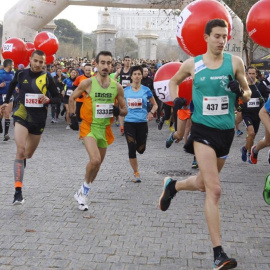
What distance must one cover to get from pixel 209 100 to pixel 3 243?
7.71 feet

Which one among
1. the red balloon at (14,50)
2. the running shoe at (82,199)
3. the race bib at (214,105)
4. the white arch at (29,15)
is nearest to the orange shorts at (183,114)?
the running shoe at (82,199)

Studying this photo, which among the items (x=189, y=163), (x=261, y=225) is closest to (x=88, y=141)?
(x=261, y=225)

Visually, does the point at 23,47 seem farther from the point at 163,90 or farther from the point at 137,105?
the point at 163,90

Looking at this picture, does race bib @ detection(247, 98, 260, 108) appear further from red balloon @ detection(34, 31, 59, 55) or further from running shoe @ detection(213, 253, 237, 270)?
red balloon @ detection(34, 31, 59, 55)

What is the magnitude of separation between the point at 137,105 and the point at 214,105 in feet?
12.1

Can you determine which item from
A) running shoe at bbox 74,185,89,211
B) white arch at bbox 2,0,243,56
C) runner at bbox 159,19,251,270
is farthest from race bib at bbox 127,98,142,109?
white arch at bbox 2,0,243,56

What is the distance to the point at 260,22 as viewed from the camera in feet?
25.2

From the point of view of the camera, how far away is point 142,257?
4.69 metres

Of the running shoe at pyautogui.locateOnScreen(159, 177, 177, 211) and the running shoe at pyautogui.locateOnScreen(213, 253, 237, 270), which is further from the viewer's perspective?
the running shoe at pyautogui.locateOnScreen(159, 177, 177, 211)

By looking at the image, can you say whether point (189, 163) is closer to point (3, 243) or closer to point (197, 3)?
point (197, 3)

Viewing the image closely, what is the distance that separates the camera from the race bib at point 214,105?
476 cm

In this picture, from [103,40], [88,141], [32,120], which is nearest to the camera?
[88,141]

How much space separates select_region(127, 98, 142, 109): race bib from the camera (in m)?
8.34

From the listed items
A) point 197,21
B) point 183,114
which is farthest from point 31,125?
point 183,114
